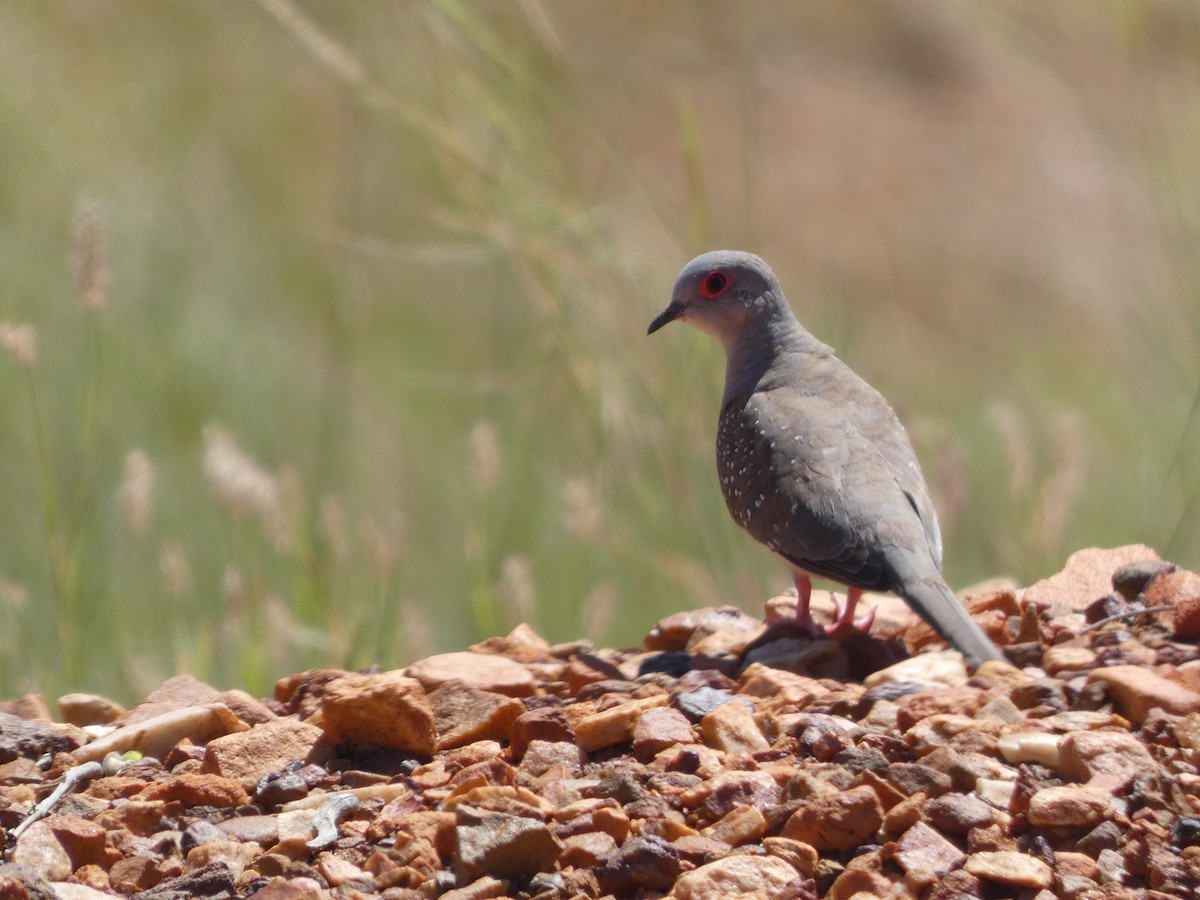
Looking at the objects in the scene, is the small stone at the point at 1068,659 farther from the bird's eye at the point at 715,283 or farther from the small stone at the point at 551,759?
the bird's eye at the point at 715,283

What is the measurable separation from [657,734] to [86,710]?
1.53 m

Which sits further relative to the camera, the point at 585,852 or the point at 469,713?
the point at 469,713

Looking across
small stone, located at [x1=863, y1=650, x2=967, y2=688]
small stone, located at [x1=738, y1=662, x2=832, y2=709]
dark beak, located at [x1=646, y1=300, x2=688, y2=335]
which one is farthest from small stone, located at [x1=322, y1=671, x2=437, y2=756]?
dark beak, located at [x1=646, y1=300, x2=688, y2=335]

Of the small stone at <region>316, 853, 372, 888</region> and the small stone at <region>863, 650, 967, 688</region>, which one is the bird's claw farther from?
the small stone at <region>316, 853, 372, 888</region>

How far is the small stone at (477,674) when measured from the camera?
12.4 feet

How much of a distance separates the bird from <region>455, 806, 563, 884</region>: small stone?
1470 mm

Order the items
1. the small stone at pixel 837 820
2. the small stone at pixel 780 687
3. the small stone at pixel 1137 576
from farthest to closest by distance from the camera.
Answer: the small stone at pixel 1137 576 < the small stone at pixel 780 687 < the small stone at pixel 837 820

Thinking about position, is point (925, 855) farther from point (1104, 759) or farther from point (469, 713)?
point (469, 713)

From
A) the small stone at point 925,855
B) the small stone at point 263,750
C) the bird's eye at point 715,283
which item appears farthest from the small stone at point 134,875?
the bird's eye at point 715,283

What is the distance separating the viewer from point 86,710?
4078mm

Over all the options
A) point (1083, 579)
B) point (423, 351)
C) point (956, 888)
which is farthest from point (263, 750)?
point (423, 351)

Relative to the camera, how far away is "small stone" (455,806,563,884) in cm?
288

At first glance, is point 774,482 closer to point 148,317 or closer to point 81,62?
point 148,317

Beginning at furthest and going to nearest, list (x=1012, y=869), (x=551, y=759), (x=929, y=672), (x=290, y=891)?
(x=929, y=672)
(x=551, y=759)
(x=1012, y=869)
(x=290, y=891)
